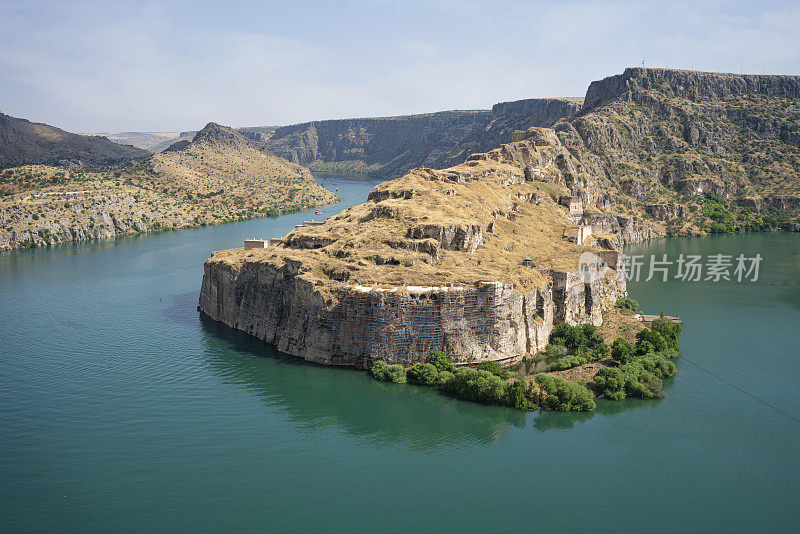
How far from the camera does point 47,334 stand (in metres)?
61.2

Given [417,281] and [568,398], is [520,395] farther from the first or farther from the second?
[417,281]

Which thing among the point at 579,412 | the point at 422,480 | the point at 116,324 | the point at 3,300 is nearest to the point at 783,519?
the point at 579,412

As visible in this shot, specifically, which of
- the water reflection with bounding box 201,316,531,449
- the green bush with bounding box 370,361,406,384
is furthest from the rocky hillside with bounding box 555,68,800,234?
the water reflection with bounding box 201,316,531,449

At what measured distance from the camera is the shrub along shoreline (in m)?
43.4

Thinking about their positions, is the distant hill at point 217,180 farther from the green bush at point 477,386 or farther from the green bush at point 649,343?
the green bush at point 477,386

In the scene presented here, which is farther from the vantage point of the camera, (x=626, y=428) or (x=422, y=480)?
(x=626, y=428)

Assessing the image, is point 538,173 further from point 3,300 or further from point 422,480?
point 3,300

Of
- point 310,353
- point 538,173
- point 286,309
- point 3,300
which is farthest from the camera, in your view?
point 538,173

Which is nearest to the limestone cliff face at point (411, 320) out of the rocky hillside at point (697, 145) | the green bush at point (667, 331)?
the green bush at point (667, 331)

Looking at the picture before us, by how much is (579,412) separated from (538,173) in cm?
5714

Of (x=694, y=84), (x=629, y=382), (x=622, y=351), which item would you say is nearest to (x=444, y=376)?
(x=629, y=382)

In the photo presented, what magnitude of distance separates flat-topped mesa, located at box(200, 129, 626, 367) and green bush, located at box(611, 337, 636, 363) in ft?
19.2

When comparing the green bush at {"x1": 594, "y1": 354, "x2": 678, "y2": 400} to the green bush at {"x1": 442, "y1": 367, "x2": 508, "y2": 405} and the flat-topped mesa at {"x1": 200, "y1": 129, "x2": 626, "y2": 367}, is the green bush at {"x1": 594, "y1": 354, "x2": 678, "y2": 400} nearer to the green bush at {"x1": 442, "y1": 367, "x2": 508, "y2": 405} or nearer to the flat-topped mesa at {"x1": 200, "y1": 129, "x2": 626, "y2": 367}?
the flat-topped mesa at {"x1": 200, "y1": 129, "x2": 626, "y2": 367}

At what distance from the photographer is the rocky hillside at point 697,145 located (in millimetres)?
139125
